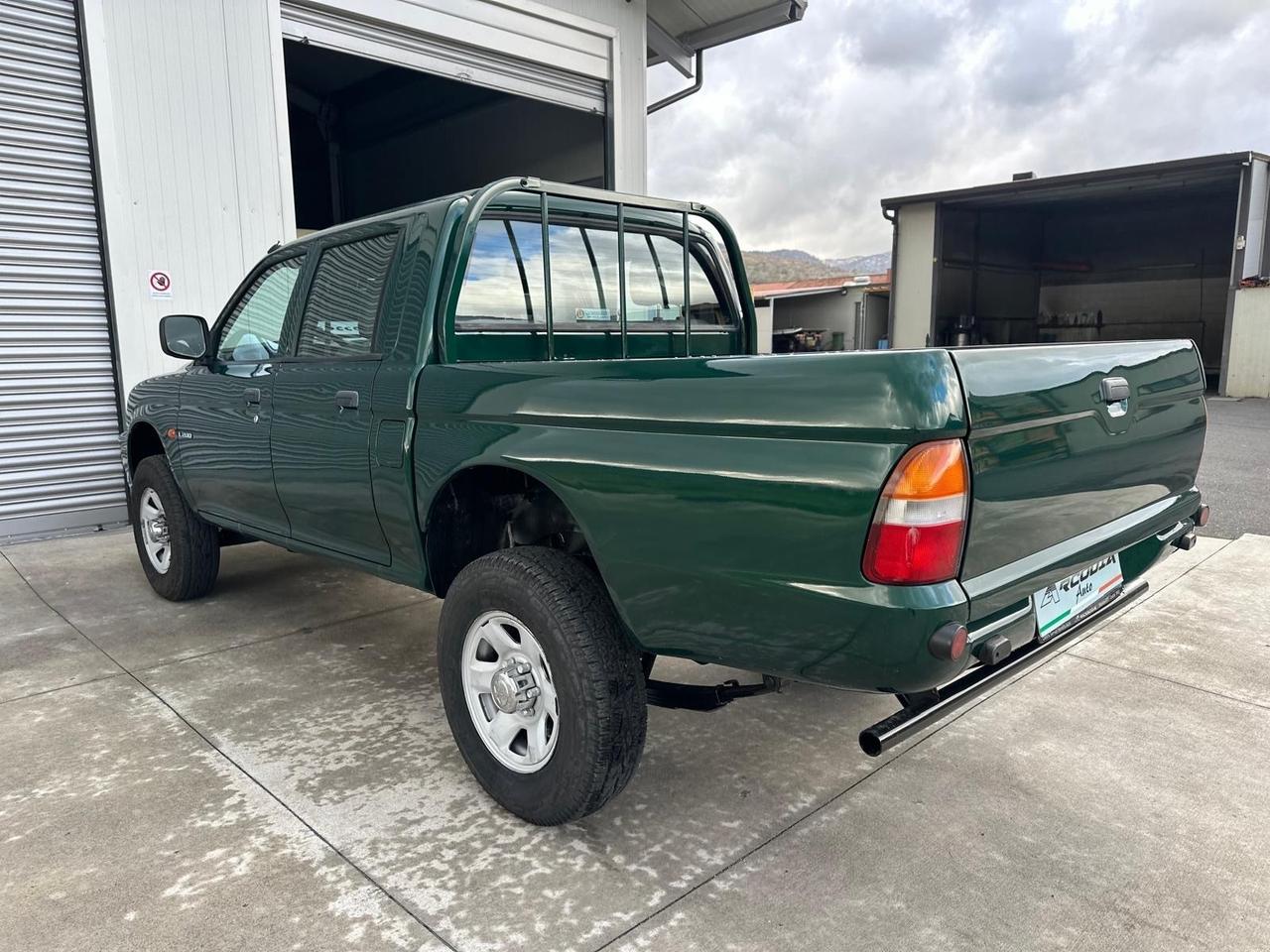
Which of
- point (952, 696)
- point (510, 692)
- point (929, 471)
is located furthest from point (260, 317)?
point (952, 696)

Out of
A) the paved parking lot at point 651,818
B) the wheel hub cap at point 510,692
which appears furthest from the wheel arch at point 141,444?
the wheel hub cap at point 510,692

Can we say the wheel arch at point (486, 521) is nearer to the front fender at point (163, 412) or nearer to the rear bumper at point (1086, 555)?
the rear bumper at point (1086, 555)

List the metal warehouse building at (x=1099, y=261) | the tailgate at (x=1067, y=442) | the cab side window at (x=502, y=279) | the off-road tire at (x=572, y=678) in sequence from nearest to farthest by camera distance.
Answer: the tailgate at (x=1067, y=442)
the off-road tire at (x=572, y=678)
the cab side window at (x=502, y=279)
the metal warehouse building at (x=1099, y=261)

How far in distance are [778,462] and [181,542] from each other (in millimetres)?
3741

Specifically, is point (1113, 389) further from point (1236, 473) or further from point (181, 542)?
point (1236, 473)

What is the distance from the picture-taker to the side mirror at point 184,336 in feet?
13.6

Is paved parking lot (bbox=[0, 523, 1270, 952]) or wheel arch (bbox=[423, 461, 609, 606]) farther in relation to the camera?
wheel arch (bbox=[423, 461, 609, 606])

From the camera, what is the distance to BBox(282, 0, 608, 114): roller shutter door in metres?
7.22

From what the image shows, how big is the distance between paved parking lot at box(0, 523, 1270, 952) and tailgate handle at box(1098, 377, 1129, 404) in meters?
1.25

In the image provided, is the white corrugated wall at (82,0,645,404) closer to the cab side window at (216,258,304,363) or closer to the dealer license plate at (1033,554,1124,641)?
the cab side window at (216,258,304,363)

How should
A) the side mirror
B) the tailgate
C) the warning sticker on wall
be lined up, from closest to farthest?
the tailgate → the side mirror → the warning sticker on wall

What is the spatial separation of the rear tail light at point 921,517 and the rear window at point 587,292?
1718 millimetres

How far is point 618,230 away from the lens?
3.53 meters

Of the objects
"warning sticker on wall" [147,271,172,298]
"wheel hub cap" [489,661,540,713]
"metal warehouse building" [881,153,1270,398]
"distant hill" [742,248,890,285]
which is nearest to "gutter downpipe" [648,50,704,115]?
"warning sticker on wall" [147,271,172,298]
